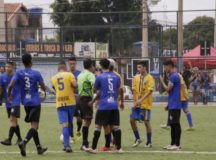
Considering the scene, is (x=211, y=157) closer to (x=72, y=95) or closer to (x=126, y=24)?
(x=72, y=95)

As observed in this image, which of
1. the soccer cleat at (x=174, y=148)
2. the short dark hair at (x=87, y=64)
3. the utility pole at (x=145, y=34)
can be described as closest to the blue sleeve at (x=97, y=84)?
the short dark hair at (x=87, y=64)

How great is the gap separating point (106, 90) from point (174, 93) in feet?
5.51

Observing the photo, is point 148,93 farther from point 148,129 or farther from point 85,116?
point 85,116

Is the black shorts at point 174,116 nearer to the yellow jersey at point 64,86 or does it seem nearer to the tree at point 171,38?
the yellow jersey at point 64,86

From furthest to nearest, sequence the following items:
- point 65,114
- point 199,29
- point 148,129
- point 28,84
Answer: point 199,29 → point 148,129 → point 65,114 → point 28,84

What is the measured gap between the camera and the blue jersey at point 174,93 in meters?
13.4

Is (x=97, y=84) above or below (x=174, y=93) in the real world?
above

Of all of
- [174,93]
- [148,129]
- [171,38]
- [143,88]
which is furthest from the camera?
[171,38]

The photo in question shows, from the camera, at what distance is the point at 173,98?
13.4 metres

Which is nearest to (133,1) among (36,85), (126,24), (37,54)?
(37,54)

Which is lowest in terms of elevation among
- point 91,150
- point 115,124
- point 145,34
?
point 91,150

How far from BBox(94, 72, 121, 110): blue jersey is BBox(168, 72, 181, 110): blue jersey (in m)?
1.45

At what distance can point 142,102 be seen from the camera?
14.1 metres

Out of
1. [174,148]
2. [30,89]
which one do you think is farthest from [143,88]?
[30,89]
